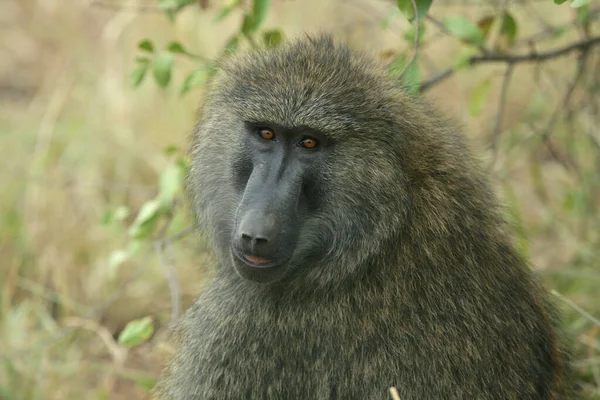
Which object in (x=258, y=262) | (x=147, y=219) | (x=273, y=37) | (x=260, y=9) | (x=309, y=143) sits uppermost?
(x=260, y=9)

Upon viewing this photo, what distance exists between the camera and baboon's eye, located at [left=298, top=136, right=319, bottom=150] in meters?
3.09

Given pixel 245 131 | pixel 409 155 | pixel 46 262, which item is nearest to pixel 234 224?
pixel 245 131

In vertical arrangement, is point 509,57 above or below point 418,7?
below

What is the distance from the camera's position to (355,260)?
3084mm

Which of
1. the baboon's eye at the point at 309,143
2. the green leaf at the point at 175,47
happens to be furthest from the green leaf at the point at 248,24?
the baboon's eye at the point at 309,143

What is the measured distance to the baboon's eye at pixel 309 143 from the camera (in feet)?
10.2

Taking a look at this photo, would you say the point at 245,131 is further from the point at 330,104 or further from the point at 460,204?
the point at 460,204

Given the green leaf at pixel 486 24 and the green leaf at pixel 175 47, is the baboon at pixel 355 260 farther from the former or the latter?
the green leaf at pixel 486 24

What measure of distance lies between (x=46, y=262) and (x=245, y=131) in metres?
3.15

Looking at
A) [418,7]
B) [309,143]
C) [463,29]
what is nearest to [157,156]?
[463,29]

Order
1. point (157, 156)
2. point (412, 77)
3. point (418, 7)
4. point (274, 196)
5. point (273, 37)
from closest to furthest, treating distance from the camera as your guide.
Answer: point (274, 196) → point (418, 7) → point (412, 77) → point (273, 37) → point (157, 156)

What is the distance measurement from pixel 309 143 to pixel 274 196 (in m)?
0.25

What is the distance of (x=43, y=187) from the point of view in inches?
256

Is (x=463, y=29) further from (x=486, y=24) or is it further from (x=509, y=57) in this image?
(x=509, y=57)
